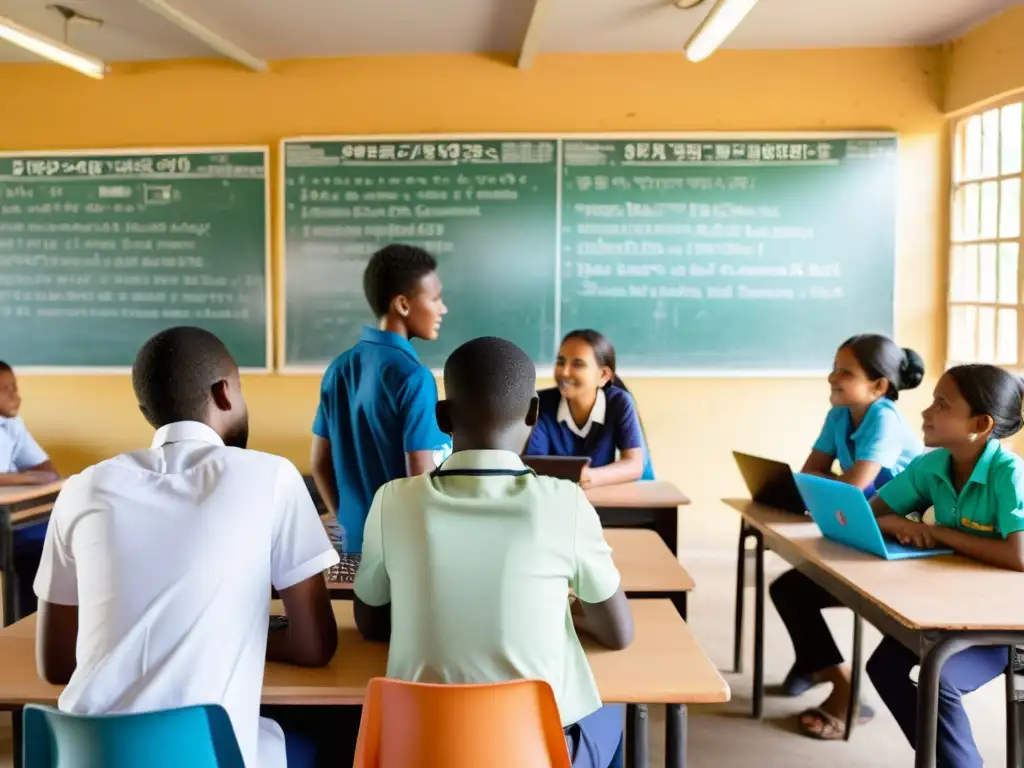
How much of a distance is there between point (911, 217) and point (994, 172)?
41cm

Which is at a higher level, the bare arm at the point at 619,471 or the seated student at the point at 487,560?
the seated student at the point at 487,560

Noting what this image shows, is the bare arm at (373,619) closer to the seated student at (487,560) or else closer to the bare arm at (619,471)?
the seated student at (487,560)

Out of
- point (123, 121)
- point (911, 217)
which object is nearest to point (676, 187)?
point (911, 217)

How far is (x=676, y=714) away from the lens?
152 centimetres

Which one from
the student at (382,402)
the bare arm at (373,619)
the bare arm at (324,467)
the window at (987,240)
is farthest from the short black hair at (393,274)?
the window at (987,240)

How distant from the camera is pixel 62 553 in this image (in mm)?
1312

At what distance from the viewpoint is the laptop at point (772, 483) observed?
264 centimetres

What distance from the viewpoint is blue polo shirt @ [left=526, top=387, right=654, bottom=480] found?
3.22m

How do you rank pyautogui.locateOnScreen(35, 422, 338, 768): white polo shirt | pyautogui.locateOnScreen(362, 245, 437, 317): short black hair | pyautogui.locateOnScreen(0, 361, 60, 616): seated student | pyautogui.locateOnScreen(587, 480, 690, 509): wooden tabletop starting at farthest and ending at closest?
pyautogui.locateOnScreen(0, 361, 60, 616): seated student < pyautogui.locateOnScreen(587, 480, 690, 509): wooden tabletop < pyautogui.locateOnScreen(362, 245, 437, 317): short black hair < pyautogui.locateOnScreen(35, 422, 338, 768): white polo shirt

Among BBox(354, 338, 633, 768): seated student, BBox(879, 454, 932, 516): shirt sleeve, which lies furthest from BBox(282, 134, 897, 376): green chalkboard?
BBox(354, 338, 633, 768): seated student

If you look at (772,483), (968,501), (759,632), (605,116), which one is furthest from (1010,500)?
(605,116)

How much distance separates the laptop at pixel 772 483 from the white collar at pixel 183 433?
1.75 m

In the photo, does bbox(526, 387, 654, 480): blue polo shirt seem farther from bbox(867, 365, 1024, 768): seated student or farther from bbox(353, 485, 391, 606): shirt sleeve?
bbox(353, 485, 391, 606): shirt sleeve

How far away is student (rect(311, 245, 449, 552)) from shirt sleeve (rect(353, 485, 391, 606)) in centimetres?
59
